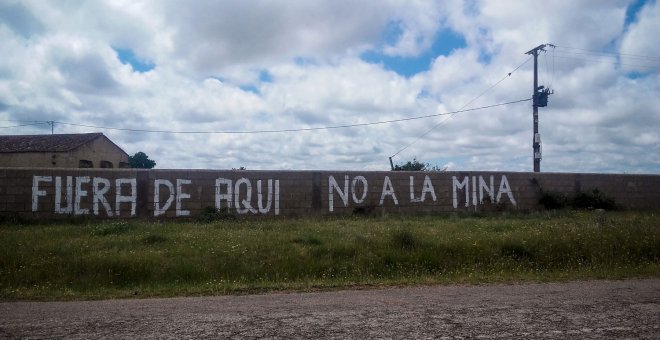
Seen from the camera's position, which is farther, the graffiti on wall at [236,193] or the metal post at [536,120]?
the metal post at [536,120]

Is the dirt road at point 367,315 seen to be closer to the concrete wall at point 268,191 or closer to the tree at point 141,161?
the concrete wall at point 268,191

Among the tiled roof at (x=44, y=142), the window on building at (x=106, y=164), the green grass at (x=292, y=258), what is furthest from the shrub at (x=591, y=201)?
the window on building at (x=106, y=164)

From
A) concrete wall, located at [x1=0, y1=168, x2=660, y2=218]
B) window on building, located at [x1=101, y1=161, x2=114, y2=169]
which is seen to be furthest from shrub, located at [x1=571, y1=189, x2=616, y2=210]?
window on building, located at [x1=101, y1=161, x2=114, y2=169]

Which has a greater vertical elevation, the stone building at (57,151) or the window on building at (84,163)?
the stone building at (57,151)

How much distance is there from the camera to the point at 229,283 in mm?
8680

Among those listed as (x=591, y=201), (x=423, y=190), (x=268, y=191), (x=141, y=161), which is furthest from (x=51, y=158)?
(x=591, y=201)

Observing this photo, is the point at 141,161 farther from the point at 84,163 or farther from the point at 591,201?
the point at 591,201

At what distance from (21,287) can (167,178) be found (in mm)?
8705

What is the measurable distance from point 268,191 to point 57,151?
21.0 m

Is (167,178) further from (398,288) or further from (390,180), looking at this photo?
(398,288)

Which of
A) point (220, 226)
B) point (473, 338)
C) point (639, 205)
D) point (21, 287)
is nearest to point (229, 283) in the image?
point (21, 287)

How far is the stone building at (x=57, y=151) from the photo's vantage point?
32.0m

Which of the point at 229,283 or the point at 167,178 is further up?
the point at 167,178

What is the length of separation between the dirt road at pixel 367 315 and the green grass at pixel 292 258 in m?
1.09
